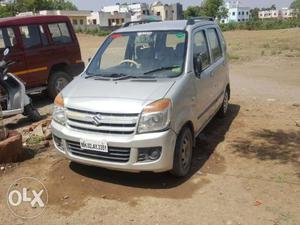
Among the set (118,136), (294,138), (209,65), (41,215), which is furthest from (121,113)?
(294,138)

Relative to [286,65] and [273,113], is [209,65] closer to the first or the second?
[273,113]

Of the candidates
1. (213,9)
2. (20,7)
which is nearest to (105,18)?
(20,7)

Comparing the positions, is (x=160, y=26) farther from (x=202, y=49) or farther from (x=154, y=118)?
(x=154, y=118)

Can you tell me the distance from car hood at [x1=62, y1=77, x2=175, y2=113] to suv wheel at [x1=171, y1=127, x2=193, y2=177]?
60 cm

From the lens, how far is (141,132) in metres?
4.45

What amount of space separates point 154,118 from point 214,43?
3001mm

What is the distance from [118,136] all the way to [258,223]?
174 cm

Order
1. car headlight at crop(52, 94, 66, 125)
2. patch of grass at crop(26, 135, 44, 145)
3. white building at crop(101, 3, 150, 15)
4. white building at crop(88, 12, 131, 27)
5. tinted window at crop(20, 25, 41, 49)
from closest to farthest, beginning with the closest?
car headlight at crop(52, 94, 66, 125)
patch of grass at crop(26, 135, 44, 145)
tinted window at crop(20, 25, 41, 49)
white building at crop(88, 12, 131, 27)
white building at crop(101, 3, 150, 15)

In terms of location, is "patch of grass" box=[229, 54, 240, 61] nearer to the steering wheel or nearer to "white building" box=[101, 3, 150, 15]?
the steering wheel

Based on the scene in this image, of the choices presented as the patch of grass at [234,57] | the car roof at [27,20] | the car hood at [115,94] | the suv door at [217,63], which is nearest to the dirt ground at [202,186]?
the suv door at [217,63]

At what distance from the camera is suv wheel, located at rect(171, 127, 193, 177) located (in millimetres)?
4770

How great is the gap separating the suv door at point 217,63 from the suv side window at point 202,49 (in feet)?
0.79

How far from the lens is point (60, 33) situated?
10109mm

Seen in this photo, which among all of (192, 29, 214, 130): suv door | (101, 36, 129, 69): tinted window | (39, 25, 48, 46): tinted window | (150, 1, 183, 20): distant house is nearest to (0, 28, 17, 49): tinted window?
→ (39, 25, 48, 46): tinted window
